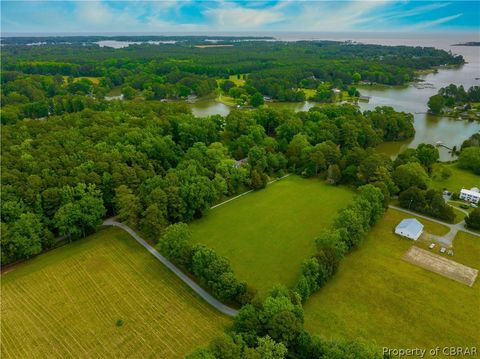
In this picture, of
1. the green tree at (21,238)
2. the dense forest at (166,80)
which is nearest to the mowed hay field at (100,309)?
the green tree at (21,238)

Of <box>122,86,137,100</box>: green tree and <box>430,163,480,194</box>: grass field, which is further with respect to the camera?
<box>122,86,137,100</box>: green tree

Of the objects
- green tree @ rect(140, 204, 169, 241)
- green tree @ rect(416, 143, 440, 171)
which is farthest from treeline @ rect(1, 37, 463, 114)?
green tree @ rect(140, 204, 169, 241)

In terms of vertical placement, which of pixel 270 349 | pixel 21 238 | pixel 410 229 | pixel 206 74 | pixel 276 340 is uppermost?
pixel 206 74

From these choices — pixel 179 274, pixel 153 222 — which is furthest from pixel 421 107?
pixel 179 274

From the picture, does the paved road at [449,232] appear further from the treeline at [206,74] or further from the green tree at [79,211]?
the treeline at [206,74]

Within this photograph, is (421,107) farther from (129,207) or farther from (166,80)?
(129,207)

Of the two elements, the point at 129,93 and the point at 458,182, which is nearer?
the point at 458,182

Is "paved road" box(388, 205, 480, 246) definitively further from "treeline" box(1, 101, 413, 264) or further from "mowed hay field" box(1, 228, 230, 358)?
"mowed hay field" box(1, 228, 230, 358)
